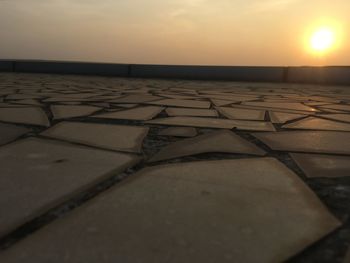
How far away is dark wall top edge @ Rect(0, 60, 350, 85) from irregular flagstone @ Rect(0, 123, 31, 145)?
21.2 ft

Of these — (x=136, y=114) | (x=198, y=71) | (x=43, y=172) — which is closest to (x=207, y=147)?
(x=43, y=172)

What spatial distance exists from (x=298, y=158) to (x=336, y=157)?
0.47ft

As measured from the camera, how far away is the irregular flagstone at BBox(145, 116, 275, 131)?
199cm

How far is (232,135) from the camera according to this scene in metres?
1.73

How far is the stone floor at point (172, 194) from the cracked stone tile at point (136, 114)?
1.31 ft

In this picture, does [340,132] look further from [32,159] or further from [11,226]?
[11,226]

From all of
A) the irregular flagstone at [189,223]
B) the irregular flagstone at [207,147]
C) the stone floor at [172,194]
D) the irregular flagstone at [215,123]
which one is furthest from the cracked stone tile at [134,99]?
the irregular flagstone at [189,223]

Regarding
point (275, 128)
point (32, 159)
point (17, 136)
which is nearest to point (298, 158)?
point (275, 128)

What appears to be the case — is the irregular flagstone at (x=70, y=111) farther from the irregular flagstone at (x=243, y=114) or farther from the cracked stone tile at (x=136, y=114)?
the irregular flagstone at (x=243, y=114)

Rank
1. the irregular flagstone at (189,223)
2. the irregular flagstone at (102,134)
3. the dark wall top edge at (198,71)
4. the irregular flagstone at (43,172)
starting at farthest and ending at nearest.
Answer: the dark wall top edge at (198,71) < the irregular flagstone at (102,134) < the irregular flagstone at (43,172) < the irregular flagstone at (189,223)

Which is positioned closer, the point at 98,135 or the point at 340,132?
the point at 98,135

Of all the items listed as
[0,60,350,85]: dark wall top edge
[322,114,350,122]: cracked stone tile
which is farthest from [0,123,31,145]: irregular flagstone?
[0,60,350,85]: dark wall top edge

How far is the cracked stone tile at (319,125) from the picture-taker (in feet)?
6.60

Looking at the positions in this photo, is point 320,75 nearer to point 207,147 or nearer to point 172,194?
point 207,147
